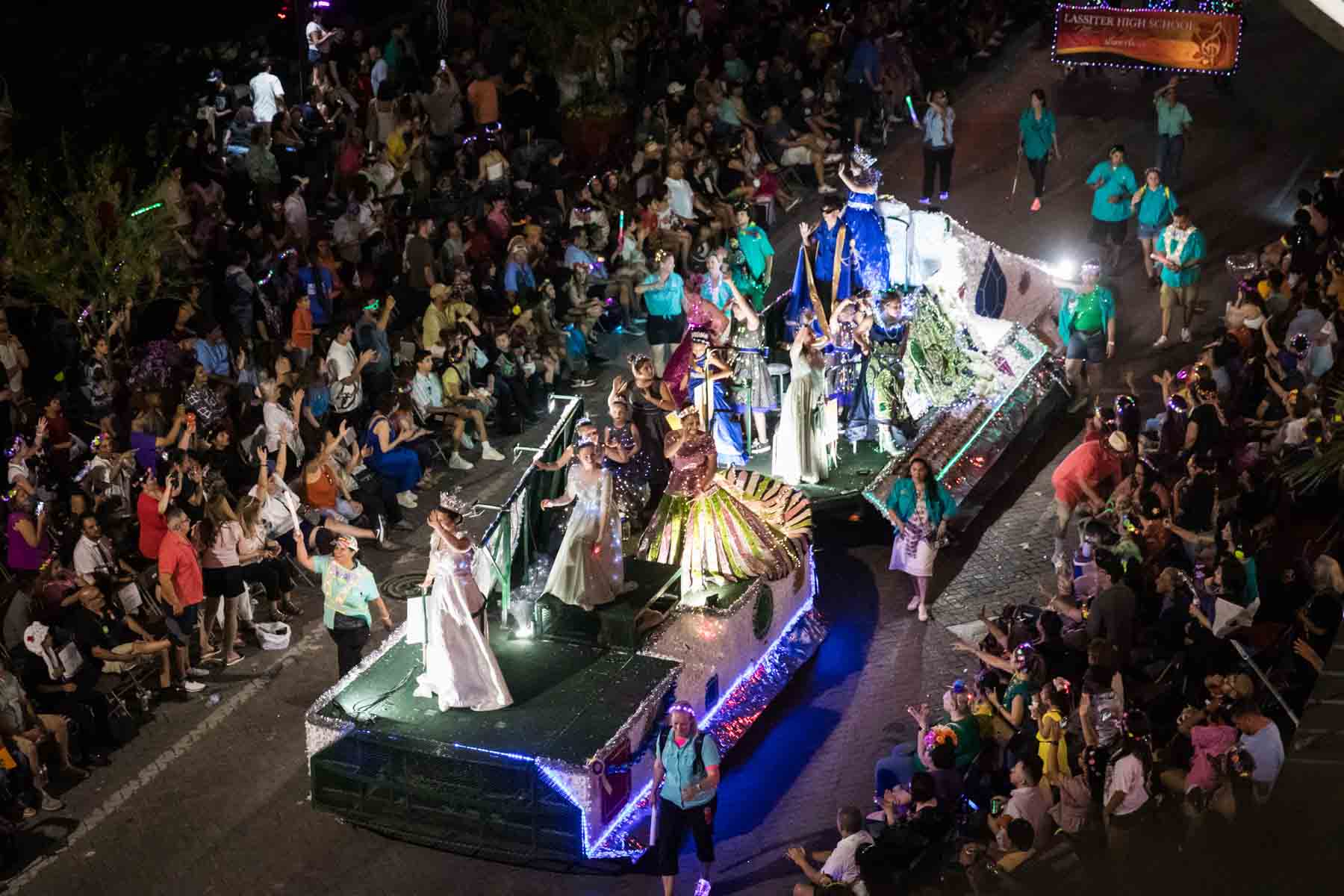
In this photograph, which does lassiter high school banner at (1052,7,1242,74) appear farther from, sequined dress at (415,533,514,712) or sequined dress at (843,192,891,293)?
sequined dress at (415,533,514,712)

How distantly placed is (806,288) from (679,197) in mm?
4648

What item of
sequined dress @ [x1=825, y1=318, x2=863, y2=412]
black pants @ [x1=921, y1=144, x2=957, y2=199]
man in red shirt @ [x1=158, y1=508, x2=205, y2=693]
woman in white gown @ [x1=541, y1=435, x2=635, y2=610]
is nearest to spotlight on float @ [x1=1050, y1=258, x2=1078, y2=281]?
sequined dress @ [x1=825, y1=318, x2=863, y2=412]

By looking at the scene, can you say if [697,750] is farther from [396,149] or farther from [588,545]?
[396,149]

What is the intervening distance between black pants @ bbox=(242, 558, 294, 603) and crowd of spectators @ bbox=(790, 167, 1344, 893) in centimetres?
507

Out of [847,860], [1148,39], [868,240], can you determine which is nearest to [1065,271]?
[868,240]

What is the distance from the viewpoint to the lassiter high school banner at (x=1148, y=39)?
71.3 feet

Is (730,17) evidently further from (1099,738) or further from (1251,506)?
(1099,738)

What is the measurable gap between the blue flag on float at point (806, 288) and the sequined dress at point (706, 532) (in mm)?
3084

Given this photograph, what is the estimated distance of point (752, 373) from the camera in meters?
15.7

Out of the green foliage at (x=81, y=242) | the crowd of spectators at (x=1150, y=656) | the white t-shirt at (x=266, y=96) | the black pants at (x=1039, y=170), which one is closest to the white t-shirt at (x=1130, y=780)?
the crowd of spectators at (x=1150, y=656)

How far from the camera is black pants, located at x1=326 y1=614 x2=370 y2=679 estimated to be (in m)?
13.0

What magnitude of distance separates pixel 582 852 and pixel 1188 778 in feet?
12.0

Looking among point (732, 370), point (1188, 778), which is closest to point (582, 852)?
point (1188, 778)

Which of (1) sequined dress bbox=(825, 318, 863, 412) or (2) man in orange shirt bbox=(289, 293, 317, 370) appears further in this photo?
(2) man in orange shirt bbox=(289, 293, 317, 370)
